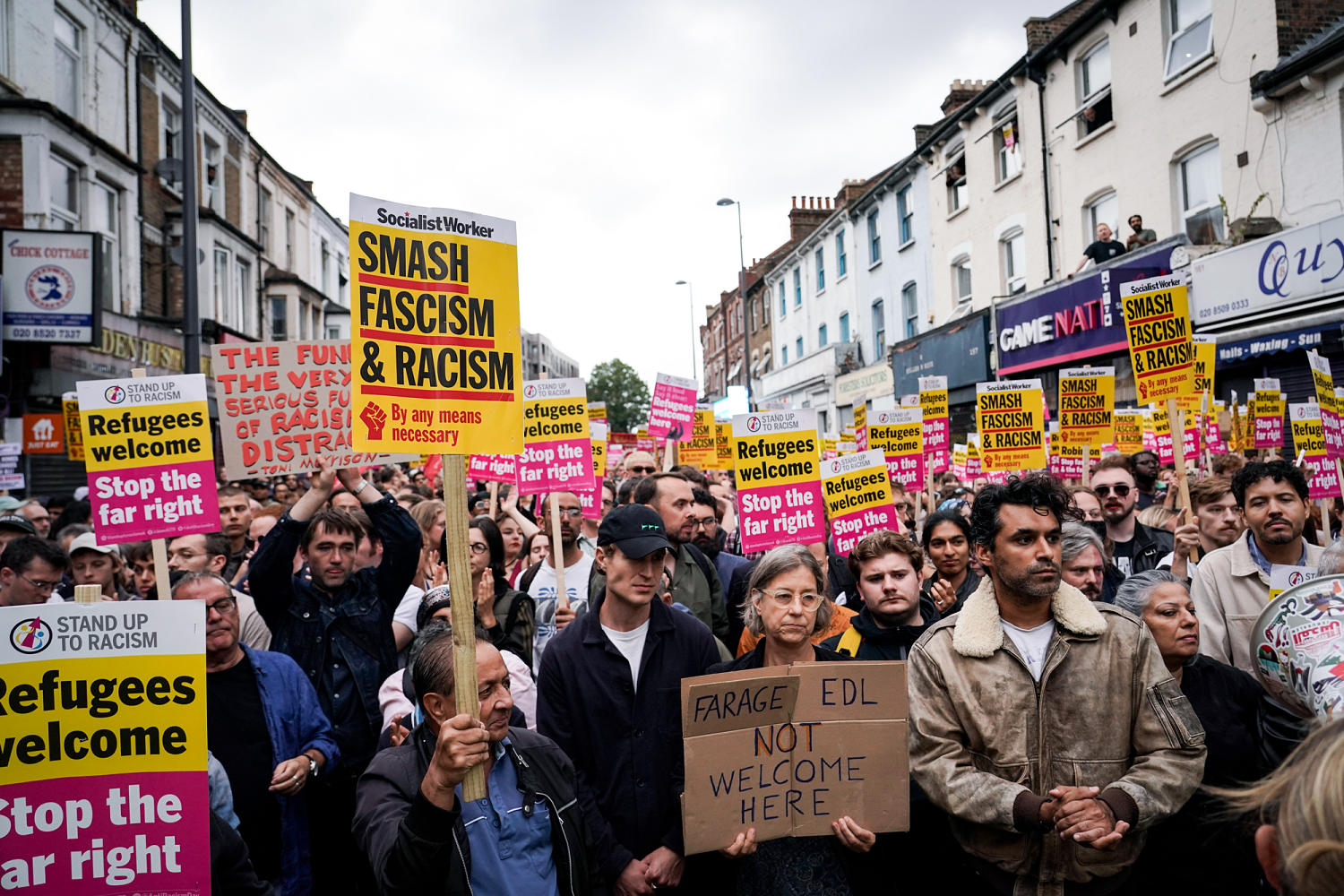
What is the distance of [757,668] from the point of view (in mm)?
3258

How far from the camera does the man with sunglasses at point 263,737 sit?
361 centimetres

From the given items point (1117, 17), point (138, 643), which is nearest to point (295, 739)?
point (138, 643)

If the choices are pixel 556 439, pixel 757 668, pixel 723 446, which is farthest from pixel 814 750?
pixel 723 446

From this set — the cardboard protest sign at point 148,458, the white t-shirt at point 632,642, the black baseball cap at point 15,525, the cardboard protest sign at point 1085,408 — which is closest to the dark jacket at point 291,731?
the white t-shirt at point 632,642

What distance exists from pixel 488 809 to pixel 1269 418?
10.1 meters

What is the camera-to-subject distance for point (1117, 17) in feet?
57.9

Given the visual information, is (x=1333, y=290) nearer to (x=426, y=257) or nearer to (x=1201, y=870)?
(x=1201, y=870)

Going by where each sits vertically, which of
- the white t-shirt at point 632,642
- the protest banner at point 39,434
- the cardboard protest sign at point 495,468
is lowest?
the white t-shirt at point 632,642

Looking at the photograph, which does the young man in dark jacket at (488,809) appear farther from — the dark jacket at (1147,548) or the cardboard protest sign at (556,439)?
the cardboard protest sign at (556,439)

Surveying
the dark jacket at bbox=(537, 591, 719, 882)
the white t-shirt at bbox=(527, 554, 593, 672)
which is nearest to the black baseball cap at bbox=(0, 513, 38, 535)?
the white t-shirt at bbox=(527, 554, 593, 672)

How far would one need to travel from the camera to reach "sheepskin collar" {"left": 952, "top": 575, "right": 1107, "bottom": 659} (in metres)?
Result: 3.11

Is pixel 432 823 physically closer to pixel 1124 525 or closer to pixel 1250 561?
pixel 1250 561

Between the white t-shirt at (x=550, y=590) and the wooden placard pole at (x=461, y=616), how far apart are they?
2.93 metres

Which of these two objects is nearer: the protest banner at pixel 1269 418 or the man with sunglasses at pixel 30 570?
the man with sunglasses at pixel 30 570
